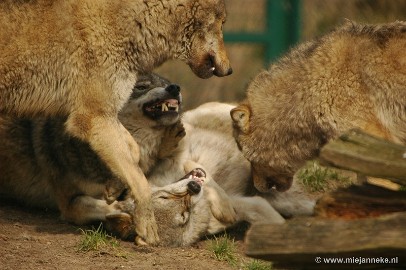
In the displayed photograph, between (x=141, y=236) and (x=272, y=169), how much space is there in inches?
52.4

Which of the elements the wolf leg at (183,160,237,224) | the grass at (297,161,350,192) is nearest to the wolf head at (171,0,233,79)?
the wolf leg at (183,160,237,224)

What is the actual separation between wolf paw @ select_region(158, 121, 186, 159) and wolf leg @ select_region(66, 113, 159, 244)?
1.10 meters

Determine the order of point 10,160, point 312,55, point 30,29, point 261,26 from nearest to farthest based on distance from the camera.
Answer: point 30,29 < point 312,55 < point 10,160 < point 261,26

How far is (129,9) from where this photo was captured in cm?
573

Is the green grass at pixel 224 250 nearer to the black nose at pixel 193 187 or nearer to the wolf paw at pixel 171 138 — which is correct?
the black nose at pixel 193 187

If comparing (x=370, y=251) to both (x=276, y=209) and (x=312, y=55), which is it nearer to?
(x=312, y=55)

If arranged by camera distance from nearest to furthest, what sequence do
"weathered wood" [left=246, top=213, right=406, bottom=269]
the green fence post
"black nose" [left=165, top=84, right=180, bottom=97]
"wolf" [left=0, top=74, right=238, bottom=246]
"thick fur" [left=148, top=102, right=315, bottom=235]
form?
1. "weathered wood" [left=246, top=213, right=406, bottom=269]
2. "wolf" [left=0, top=74, right=238, bottom=246]
3. "black nose" [left=165, top=84, right=180, bottom=97]
4. "thick fur" [left=148, top=102, right=315, bottom=235]
5. the green fence post

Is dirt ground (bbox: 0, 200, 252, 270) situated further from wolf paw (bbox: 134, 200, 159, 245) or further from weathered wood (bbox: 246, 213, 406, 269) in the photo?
weathered wood (bbox: 246, 213, 406, 269)

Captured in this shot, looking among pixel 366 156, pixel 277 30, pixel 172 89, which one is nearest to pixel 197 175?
pixel 172 89

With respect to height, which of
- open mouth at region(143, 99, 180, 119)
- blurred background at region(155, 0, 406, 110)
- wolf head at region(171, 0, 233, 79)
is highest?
blurred background at region(155, 0, 406, 110)

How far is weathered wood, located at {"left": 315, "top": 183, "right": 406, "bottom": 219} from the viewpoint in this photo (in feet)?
13.4

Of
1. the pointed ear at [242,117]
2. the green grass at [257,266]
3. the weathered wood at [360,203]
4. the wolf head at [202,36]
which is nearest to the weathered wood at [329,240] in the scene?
the weathered wood at [360,203]

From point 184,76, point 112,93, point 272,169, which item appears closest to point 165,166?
point 272,169

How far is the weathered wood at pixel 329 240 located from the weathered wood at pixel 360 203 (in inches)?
11.7
